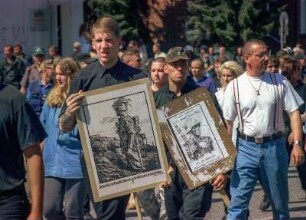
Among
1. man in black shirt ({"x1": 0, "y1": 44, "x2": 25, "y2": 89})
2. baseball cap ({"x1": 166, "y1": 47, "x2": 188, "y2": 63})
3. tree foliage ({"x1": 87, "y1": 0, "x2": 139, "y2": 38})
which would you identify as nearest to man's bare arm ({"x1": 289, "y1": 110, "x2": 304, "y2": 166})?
baseball cap ({"x1": 166, "y1": 47, "x2": 188, "y2": 63})

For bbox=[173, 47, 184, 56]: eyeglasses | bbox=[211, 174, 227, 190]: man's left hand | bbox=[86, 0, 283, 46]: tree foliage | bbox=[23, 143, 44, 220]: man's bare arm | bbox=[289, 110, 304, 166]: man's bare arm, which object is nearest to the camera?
bbox=[23, 143, 44, 220]: man's bare arm

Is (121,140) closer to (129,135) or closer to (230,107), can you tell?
(129,135)

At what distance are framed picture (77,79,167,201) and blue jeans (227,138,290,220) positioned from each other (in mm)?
1543

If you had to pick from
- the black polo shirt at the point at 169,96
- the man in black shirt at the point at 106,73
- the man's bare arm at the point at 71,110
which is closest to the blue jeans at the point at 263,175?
the black polo shirt at the point at 169,96

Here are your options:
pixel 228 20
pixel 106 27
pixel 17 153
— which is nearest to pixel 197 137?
pixel 106 27

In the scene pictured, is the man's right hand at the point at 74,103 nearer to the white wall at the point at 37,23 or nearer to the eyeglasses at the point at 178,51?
the eyeglasses at the point at 178,51

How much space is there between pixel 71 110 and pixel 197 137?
4.75 ft

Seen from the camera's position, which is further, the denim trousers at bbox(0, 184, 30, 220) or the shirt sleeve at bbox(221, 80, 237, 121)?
the shirt sleeve at bbox(221, 80, 237, 121)

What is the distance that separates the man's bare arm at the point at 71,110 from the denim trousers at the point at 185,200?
1301mm

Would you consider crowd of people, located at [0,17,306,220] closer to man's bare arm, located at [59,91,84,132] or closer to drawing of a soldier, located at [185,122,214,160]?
man's bare arm, located at [59,91,84,132]

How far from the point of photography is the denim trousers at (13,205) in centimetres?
487

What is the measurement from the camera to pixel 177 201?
7180mm

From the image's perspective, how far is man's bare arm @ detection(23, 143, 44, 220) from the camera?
4.81m

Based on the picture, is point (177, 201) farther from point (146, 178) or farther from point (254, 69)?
point (254, 69)
